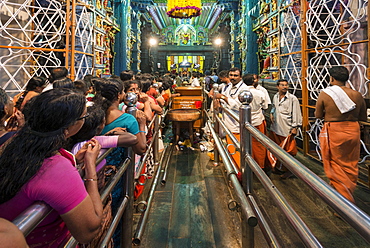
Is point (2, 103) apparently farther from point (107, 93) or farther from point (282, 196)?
point (282, 196)

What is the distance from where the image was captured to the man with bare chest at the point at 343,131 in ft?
7.63

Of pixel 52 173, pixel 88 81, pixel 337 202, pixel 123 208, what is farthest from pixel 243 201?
pixel 88 81

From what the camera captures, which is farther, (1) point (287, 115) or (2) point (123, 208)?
(1) point (287, 115)

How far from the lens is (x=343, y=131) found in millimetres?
2363

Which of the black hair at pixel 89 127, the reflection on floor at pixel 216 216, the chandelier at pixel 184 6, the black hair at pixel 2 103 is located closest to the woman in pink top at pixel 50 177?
the black hair at pixel 89 127

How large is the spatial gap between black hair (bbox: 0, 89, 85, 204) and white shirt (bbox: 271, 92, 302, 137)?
3.11 metres

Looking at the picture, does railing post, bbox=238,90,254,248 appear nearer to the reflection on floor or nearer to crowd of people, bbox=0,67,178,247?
the reflection on floor

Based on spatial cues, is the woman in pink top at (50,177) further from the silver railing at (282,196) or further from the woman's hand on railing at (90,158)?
the silver railing at (282,196)

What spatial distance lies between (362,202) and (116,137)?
2.64 m

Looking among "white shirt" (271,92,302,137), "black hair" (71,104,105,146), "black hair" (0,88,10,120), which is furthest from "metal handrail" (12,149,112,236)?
"white shirt" (271,92,302,137)

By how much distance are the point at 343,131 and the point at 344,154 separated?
0.75 ft

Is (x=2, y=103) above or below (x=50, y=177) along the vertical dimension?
above

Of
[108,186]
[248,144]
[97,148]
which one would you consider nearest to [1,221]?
[97,148]

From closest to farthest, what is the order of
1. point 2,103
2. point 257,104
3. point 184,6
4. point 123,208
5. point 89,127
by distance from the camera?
point 89,127
point 2,103
point 123,208
point 257,104
point 184,6
